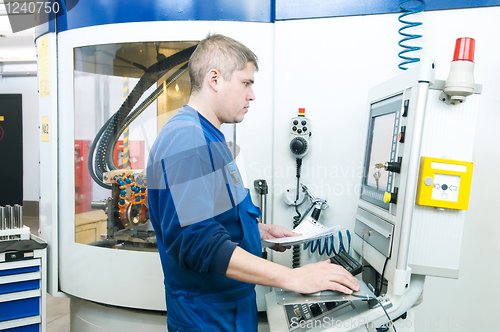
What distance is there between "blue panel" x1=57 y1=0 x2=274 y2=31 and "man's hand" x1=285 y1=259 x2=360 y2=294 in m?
1.21

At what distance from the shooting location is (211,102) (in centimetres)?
107

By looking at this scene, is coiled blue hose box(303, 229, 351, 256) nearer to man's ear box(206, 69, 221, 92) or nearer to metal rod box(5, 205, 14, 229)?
man's ear box(206, 69, 221, 92)

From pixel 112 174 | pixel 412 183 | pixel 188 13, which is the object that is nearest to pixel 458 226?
pixel 412 183

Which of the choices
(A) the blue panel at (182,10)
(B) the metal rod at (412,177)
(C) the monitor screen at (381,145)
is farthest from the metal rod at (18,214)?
(B) the metal rod at (412,177)

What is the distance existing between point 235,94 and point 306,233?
621 millimetres

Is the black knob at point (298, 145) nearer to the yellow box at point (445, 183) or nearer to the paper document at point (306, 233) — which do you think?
the paper document at point (306, 233)

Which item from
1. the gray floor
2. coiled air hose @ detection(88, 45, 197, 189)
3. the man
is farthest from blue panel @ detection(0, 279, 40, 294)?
the man

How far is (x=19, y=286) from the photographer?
196 centimetres

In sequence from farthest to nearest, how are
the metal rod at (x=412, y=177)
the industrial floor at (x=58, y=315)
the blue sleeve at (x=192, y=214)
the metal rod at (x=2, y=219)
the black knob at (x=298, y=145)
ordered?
the industrial floor at (x=58, y=315)
the metal rod at (x=2, y=219)
the black knob at (x=298, y=145)
the metal rod at (x=412, y=177)
the blue sleeve at (x=192, y=214)

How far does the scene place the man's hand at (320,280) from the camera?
90 cm

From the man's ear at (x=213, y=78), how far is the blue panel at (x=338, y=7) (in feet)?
2.55

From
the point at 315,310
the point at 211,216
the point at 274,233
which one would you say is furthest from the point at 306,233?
the point at 211,216

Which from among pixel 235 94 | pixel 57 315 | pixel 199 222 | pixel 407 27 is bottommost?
pixel 57 315

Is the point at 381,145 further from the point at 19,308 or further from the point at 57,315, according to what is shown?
the point at 57,315
